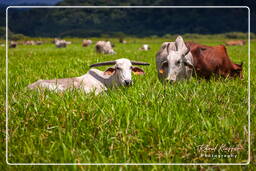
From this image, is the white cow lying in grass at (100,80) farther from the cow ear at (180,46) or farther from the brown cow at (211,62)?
the brown cow at (211,62)

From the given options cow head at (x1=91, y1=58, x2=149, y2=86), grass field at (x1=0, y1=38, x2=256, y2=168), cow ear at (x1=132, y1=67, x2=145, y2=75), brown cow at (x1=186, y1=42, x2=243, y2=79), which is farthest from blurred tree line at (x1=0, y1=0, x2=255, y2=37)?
brown cow at (x1=186, y1=42, x2=243, y2=79)

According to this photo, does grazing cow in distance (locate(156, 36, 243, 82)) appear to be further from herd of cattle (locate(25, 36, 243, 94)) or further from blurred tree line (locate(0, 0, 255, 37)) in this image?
blurred tree line (locate(0, 0, 255, 37))

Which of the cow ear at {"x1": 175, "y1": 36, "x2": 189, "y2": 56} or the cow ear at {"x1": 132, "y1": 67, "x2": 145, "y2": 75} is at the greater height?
the cow ear at {"x1": 175, "y1": 36, "x2": 189, "y2": 56}

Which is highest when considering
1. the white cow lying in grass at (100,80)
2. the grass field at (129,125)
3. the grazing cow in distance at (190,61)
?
the grazing cow in distance at (190,61)

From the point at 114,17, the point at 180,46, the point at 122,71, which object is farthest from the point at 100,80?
the point at 114,17

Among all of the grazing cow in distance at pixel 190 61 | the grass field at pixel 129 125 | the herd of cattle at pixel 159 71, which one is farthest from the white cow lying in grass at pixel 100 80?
the grass field at pixel 129 125

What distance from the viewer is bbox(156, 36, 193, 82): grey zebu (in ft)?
23.3

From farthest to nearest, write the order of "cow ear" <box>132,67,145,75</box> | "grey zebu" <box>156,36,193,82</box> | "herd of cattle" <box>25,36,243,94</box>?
"cow ear" <box>132,67,145,75</box>
"grey zebu" <box>156,36,193,82</box>
"herd of cattle" <box>25,36,243,94</box>

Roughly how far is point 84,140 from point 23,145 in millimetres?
734

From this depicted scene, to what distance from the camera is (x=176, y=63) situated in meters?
7.18

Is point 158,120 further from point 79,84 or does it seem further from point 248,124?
point 79,84

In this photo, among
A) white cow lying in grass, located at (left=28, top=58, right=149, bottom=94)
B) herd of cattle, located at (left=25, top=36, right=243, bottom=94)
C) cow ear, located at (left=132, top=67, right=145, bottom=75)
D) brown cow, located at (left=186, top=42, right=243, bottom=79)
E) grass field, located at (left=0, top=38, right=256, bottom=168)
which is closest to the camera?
grass field, located at (left=0, top=38, right=256, bottom=168)

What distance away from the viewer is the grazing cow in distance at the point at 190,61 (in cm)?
715

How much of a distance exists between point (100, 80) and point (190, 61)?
216 cm
